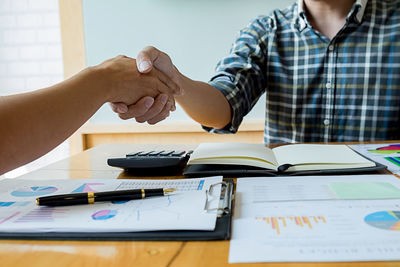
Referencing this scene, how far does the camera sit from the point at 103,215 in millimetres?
485

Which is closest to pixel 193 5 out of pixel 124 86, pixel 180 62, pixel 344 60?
pixel 180 62

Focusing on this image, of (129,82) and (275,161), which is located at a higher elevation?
(129,82)

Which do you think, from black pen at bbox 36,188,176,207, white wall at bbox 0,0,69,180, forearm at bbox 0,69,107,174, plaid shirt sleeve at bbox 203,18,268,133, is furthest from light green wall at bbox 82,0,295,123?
black pen at bbox 36,188,176,207

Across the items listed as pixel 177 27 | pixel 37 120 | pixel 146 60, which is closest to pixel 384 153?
pixel 146 60

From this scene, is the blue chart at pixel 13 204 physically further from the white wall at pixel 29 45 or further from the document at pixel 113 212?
the white wall at pixel 29 45

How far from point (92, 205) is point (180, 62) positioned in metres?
1.48

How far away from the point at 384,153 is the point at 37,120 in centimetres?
70

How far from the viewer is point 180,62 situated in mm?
1938

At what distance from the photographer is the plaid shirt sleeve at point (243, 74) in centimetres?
123

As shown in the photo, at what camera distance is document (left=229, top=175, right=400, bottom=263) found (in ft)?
1.23

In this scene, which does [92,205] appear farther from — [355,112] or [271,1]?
[271,1]

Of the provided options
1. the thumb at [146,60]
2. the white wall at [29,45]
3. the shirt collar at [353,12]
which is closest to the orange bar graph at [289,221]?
the thumb at [146,60]

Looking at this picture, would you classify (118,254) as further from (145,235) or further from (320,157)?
(320,157)

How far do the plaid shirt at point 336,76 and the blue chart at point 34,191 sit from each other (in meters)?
0.71
